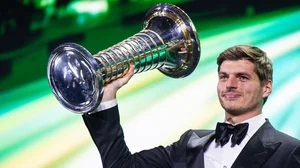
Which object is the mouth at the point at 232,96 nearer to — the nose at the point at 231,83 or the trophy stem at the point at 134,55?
the nose at the point at 231,83

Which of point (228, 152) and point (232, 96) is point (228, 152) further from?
point (232, 96)

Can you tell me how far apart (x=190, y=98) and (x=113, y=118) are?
1046mm

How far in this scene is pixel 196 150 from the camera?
2.34 m

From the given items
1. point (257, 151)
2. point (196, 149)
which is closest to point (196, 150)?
point (196, 149)

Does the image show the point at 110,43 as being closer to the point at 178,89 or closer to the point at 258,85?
the point at 178,89

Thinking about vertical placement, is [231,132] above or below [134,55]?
below

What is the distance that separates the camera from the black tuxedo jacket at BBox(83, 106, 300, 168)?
2.12m

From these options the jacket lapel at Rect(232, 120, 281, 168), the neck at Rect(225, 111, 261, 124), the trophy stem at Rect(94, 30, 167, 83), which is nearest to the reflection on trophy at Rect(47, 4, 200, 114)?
the trophy stem at Rect(94, 30, 167, 83)

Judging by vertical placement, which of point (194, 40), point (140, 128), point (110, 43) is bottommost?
point (140, 128)

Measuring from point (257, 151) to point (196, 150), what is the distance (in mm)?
268

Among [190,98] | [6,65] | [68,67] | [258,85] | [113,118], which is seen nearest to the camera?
[68,67]

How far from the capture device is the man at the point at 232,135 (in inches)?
84.1

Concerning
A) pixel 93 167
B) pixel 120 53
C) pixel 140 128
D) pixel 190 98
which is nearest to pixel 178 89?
pixel 190 98

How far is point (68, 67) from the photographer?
1963 mm
